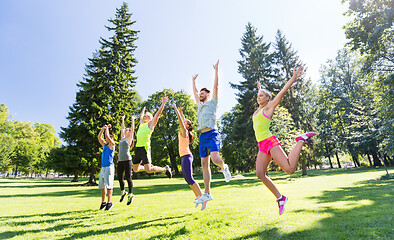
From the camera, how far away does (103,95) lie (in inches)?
1010

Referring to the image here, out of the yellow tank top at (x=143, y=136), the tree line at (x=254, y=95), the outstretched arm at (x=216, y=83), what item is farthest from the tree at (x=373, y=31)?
the yellow tank top at (x=143, y=136)

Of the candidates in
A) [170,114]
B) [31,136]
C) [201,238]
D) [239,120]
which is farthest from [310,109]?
[31,136]

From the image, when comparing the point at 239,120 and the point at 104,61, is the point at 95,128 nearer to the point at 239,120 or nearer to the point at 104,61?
the point at 104,61

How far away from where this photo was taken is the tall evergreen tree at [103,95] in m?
24.7

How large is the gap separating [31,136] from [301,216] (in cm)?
7720

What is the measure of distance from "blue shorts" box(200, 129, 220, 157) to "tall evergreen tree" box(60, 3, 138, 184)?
69.6 feet

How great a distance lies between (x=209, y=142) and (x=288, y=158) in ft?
5.46

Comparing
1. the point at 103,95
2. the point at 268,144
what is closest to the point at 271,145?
the point at 268,144

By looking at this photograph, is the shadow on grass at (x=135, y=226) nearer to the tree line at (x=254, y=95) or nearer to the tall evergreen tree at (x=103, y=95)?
the tree line at (x=254, y=95)

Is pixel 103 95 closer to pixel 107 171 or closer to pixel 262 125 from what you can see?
pixel 107 171

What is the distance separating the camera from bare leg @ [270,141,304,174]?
13.1ft

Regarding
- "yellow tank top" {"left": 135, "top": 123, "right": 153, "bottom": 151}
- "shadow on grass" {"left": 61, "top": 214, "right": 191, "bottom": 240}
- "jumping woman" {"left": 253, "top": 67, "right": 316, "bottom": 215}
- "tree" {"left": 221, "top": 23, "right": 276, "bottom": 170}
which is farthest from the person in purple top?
"tree" {"left": 221, "top": 23, "right": 276, "bottom": 170}

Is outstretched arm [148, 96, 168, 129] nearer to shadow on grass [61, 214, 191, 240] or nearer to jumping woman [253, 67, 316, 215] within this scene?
jumping woman [253, 67, 316, 215]

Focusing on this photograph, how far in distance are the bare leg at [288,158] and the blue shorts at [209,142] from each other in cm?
121
